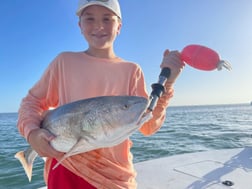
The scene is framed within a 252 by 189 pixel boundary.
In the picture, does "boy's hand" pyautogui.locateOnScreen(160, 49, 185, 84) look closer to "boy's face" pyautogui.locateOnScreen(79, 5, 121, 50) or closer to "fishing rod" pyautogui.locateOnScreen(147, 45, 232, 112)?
"fishing rod" pyautogui.locateOnScreen(147, 45, 232, 112)

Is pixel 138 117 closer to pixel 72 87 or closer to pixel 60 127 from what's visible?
pixel 60 127

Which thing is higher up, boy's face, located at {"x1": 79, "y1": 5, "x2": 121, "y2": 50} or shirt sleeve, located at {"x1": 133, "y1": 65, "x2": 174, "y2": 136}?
boy's face, located at {"x1": 79, "y1": 5, "x2": 121, "y2": 50}

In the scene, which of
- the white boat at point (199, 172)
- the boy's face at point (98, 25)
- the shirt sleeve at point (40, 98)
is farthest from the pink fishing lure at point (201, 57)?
the white boat at point (199, 172)

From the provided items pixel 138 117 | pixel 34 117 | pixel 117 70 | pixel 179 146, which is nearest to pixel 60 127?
pixel 34 117

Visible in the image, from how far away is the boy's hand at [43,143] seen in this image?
133 cm

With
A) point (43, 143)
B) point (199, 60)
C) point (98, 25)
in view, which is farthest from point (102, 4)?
point (43, 143)

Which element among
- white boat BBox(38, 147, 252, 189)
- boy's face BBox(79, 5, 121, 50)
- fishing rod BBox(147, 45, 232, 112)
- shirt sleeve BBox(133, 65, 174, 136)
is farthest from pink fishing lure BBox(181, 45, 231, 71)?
white boat BBox(38, 147, 252, 189)

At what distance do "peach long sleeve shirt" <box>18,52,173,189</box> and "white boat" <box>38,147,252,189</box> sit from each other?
1.73 metres

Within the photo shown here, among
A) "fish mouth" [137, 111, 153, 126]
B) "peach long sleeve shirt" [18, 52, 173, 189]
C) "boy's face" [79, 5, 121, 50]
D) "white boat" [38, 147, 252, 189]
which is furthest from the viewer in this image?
"white boat" [38, 147, 252, 189]

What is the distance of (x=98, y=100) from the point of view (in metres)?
1.30

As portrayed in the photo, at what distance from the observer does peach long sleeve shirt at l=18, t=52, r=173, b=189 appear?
1.49 meters

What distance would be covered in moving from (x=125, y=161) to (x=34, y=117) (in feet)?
1.91

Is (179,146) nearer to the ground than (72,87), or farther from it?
nearer to the ground

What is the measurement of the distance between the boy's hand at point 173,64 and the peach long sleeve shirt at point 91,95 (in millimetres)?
108
